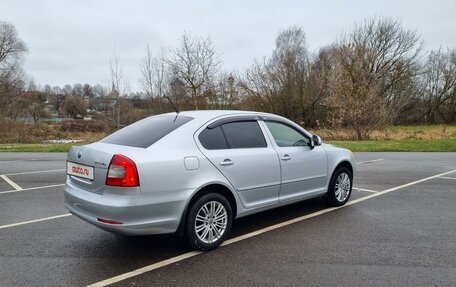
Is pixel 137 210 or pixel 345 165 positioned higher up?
pixel 345 165

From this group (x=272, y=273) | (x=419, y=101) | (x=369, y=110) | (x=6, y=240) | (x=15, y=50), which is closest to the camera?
(x=272, y=273)

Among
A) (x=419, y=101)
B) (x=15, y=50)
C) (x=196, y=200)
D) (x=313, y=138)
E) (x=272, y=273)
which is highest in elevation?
(x=15, y=50)

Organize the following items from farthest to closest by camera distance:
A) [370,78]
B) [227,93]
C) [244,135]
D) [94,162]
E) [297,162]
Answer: [227,93]
[370,78]
[297,162]
[244,135]
[94,162]

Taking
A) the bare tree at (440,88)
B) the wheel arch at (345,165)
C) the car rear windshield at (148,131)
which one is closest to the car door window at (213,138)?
the car rear windshield at (148,131)

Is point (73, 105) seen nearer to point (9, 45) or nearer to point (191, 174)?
point (9, 45)

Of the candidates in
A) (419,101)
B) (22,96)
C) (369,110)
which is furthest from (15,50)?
(419,101)

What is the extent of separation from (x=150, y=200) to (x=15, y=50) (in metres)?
58.9

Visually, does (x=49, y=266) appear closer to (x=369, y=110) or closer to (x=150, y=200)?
(x=150, y=200)

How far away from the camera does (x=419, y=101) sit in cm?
4650

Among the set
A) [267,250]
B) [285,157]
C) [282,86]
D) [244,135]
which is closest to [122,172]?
[244,135]

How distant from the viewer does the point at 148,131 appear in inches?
179

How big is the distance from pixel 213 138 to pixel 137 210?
130cm

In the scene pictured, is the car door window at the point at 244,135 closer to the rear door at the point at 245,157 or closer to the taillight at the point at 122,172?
the rear door at the point at 245,157

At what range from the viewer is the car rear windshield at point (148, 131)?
14.0ft
